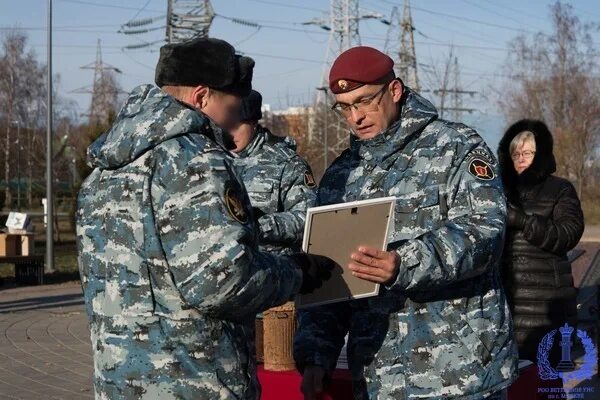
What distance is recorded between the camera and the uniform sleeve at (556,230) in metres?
5.23

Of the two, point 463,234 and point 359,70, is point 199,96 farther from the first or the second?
point 463,234

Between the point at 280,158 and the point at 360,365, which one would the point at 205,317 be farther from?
the point at 280,158

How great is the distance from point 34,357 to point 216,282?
7.50 m

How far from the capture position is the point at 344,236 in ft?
9.90

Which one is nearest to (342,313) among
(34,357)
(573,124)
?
(34,357)

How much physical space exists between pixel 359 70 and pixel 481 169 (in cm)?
55

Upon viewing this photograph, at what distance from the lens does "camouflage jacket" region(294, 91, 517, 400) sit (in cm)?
308

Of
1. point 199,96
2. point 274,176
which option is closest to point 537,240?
point 274,176

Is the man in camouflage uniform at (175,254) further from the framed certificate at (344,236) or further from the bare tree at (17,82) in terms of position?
the bare tree at (17,82)

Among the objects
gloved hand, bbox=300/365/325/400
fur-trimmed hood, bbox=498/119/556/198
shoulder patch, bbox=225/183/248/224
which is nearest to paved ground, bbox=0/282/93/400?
fur-trimmed hood, bbox=498/119/556/198

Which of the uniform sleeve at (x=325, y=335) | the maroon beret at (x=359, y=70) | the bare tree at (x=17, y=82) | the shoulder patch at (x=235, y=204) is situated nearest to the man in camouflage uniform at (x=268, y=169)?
the uniform sleeve at (x=325, y=335)

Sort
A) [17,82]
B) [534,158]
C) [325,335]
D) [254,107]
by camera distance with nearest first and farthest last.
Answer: [325,335], [254,107], [534,158], [17,82]

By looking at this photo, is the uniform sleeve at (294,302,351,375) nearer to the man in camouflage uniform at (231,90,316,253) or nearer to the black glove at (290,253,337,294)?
the black glove at (290,253,337,294)

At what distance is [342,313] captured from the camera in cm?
357
